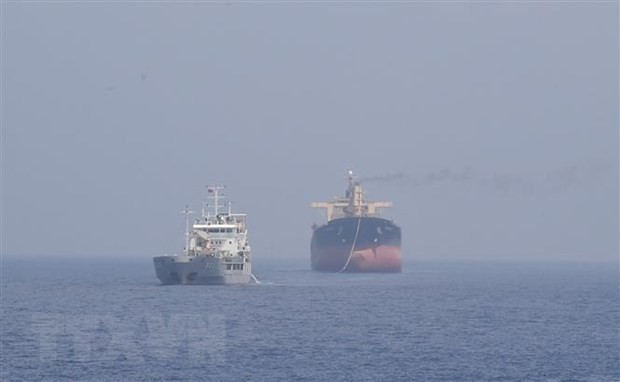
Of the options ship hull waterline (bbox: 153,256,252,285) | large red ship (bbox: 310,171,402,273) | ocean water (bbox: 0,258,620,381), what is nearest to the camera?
ocean water (bbox: 0,258,620,381)

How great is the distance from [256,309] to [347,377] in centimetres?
3873

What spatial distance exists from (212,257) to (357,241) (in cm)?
5386

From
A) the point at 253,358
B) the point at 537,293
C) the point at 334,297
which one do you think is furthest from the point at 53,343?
the point at 537,293

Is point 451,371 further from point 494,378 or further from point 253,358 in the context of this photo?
point 253,358

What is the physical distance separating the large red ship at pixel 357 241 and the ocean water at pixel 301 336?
49.1 metres

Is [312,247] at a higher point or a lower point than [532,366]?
higher

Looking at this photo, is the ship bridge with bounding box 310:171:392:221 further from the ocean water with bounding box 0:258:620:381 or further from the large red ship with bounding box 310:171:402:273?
the ocean water with bounding box 0:258:620:381

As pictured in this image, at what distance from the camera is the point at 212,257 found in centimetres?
11925

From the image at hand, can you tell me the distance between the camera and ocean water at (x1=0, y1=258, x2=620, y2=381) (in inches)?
2330

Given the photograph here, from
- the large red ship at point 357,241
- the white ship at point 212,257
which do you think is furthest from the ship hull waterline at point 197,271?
the large red ship at point 357,241

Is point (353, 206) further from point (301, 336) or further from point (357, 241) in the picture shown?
point (301, 336)

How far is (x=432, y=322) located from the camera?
87000 mm

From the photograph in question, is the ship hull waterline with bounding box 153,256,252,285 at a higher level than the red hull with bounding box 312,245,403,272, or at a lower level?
lower

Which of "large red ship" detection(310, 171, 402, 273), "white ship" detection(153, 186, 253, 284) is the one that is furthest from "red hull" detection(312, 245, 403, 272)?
"white ship" detection(153, 186, 253, 284)
